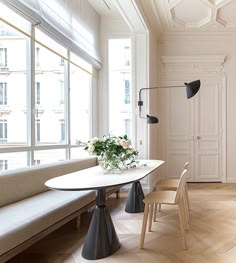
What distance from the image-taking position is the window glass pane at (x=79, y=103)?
186 inches

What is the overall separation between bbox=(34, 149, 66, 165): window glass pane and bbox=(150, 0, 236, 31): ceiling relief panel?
282cm

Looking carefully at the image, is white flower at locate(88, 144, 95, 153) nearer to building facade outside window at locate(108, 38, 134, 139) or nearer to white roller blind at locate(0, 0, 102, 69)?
white roller blind at locate(0, 0, 102, 69)

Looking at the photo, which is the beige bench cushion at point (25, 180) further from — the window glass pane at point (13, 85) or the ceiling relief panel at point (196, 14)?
the ceiling relief panel at point (196, 14)

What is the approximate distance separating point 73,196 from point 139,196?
1.25 meters

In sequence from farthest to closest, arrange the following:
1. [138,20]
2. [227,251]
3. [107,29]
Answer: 1. [107,29]
2. [138,20]
3. [227,251]

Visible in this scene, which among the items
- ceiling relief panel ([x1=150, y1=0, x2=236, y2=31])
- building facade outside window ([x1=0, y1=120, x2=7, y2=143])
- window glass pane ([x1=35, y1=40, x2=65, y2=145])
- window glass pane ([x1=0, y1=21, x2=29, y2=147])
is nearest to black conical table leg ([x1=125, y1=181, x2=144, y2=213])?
window glass pane ([x1=35, y1=40, x2=65, y2=145])

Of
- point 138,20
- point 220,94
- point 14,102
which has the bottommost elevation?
point 14,102

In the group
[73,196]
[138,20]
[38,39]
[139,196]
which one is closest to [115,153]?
[73,196]

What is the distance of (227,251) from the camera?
2.64 meters

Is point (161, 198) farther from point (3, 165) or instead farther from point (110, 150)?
point (3, 165)

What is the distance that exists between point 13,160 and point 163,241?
1927mm

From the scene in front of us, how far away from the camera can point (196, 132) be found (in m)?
6.07

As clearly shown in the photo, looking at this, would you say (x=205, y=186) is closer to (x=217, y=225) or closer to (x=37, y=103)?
(x=217, y=225)

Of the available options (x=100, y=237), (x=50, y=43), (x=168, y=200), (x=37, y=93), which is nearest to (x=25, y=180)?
(x=100, y=237)
